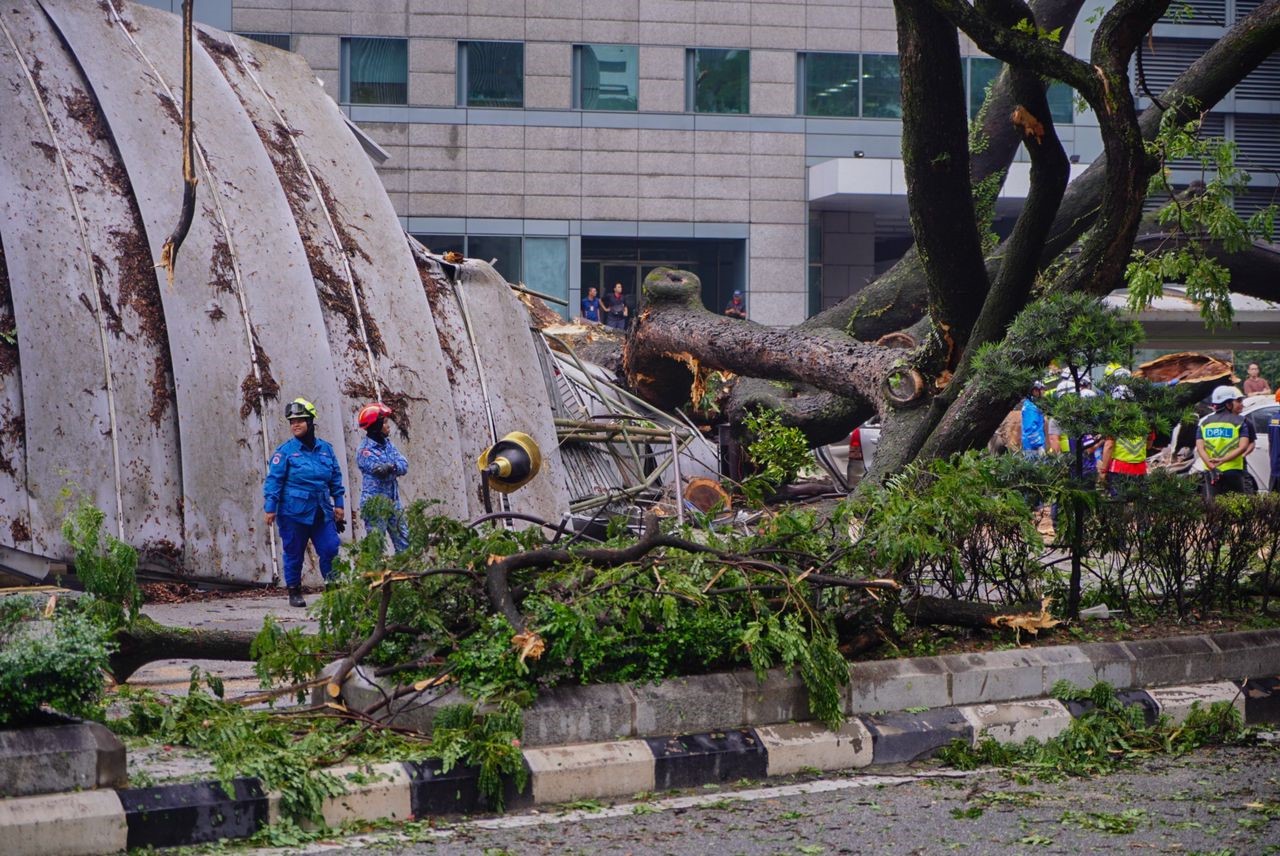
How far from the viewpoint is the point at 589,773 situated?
5949 mm

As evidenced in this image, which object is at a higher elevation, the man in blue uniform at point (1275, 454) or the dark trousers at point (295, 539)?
the man in blue uniform at point (1275, 454)

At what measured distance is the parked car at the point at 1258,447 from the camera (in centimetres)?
1742

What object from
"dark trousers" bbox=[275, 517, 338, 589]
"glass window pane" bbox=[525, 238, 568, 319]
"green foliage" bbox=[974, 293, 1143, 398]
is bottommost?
"dark trousers" bbox=[275, 517, 338, 589]

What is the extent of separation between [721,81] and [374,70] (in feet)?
27.6

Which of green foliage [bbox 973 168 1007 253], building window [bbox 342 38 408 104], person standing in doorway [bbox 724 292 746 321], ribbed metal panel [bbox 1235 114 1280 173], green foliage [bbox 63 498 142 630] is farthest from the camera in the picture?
ribbed metal panel [bbox 1235 114 1280 173]

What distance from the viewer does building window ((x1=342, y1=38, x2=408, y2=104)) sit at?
35656mm

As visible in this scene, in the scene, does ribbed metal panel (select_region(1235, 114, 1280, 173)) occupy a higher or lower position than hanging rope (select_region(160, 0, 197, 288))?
higher

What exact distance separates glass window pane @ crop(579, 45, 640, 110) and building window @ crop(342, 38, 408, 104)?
14.2ft

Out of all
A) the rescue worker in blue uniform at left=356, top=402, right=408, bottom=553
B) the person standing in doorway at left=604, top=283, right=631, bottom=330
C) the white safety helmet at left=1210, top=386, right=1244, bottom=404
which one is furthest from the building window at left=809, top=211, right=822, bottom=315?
the rescue worker in blue uniform at left=356, top=402, right=408, bottom=553

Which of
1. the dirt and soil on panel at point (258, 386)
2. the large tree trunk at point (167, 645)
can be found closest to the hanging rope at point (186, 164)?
the dirt and soil on panel at point (258, 386)

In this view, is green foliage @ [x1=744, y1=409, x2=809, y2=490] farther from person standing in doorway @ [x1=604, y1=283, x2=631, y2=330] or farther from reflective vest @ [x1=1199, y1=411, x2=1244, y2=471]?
person standing in doorway @ [x1=604, y1=283, x2=631, y2=330]

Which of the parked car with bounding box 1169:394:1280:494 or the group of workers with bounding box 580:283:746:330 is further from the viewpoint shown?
the group of workers with bounding box 580:283:746:330

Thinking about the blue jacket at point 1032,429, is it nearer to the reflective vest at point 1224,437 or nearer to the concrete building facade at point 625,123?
the reflective vest at point 1224,437

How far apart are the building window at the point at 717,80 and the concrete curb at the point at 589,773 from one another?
100ft
